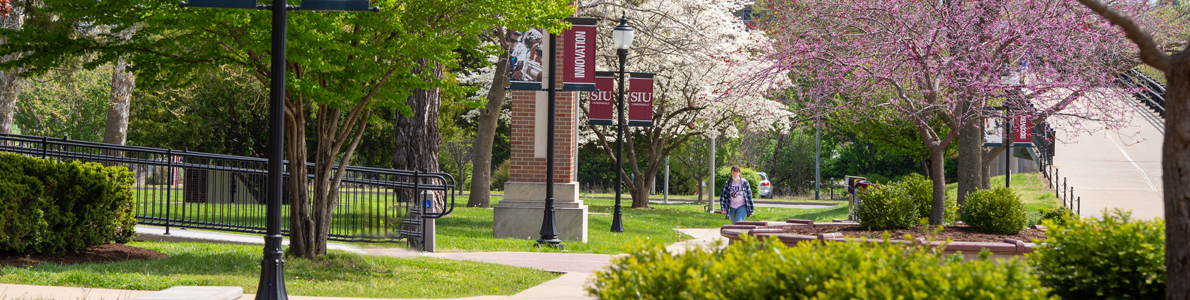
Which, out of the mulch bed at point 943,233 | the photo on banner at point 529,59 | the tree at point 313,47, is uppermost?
the photo on banner at point 529,59

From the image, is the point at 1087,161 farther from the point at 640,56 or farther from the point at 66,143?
the point at 66,143

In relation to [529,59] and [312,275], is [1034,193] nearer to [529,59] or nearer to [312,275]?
[529,59]

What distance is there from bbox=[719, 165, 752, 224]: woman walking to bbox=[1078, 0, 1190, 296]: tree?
1202cm

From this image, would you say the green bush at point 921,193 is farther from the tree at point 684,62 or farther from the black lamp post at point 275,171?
the tree at point 684,62

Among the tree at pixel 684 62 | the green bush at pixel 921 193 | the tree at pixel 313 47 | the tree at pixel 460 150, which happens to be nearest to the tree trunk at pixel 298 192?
the tree at pixel 313 47

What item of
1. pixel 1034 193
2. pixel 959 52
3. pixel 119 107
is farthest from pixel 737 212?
pixel 119 107

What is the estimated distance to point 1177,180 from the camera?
169 inches

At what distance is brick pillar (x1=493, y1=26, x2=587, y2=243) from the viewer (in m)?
15.5

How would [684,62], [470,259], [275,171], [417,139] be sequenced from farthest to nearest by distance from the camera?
[684,62], [417,139], [470,259], [275,171]

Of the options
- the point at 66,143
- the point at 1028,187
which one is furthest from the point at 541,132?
the point at 1028,187

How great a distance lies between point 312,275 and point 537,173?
6992 mm

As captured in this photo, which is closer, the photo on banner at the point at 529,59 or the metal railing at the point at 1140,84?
the metal railing at the point at 1140,84

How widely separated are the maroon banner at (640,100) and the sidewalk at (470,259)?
559 cm

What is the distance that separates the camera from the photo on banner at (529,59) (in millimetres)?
14859
